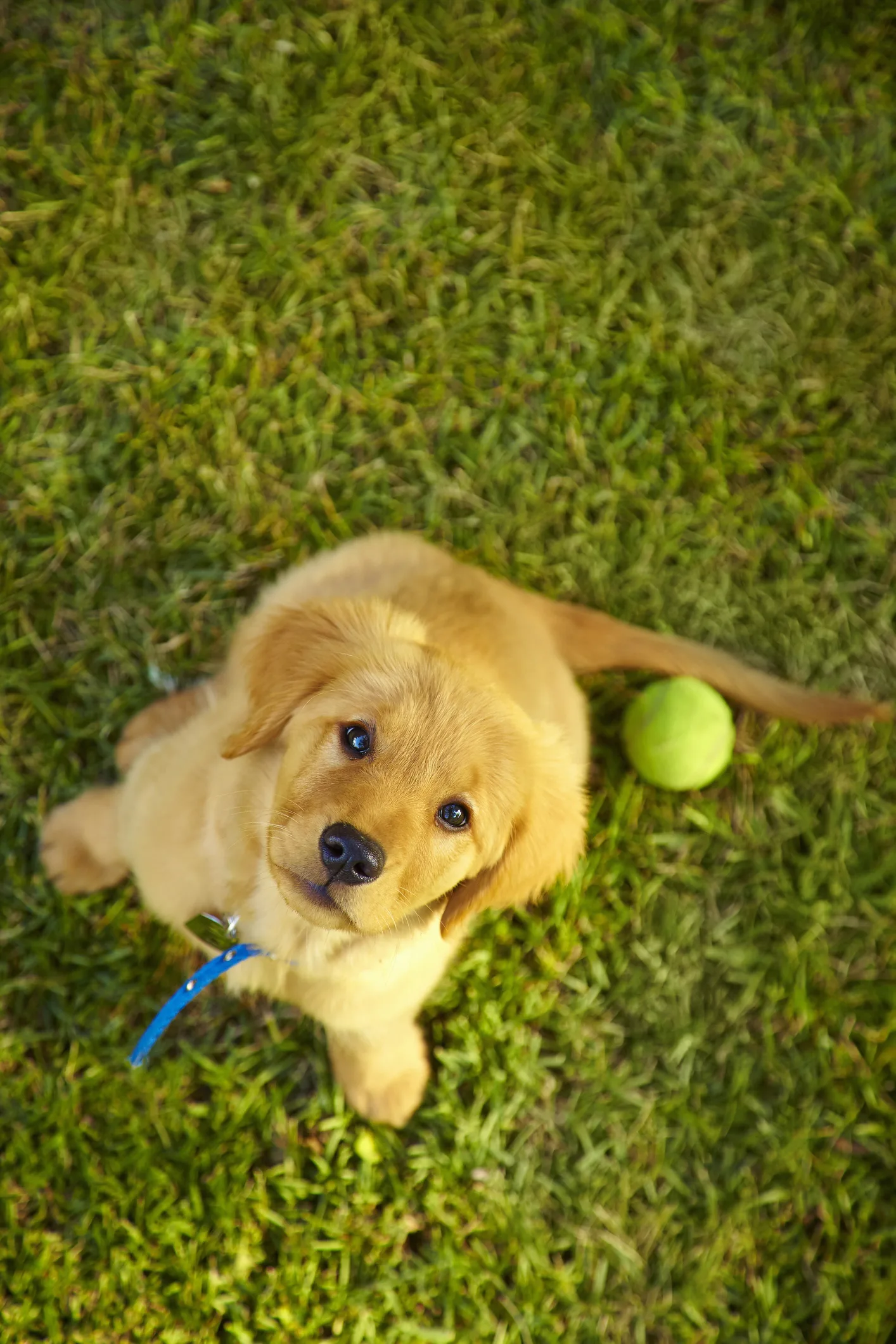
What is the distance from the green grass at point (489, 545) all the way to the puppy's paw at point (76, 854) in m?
0.07

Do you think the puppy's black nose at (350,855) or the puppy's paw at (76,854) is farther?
the puppy's paw at (76,854)

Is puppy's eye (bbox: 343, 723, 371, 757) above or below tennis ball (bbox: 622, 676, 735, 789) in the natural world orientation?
above

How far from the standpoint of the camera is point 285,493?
2814 mm

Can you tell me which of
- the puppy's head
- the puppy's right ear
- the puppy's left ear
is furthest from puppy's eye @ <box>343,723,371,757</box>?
the puppy's left ear

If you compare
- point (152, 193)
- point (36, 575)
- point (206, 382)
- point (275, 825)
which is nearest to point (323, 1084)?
point (275, 825)

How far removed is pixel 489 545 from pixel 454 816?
130cm

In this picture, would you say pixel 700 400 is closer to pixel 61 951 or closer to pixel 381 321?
pixel 381 321

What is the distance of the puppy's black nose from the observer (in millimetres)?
1535

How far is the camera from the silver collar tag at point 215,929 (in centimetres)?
192

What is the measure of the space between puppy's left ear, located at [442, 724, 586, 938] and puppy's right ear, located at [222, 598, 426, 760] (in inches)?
13.3

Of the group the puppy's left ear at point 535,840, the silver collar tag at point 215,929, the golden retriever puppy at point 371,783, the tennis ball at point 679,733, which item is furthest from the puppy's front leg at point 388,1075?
the tennis ball at point 679,733

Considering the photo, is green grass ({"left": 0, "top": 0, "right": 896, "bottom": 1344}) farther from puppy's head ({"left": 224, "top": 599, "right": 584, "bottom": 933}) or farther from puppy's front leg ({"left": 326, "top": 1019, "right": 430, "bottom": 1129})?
puppy's head ({"left": 224, "top": 599, "right": 584, "bottom": 933})

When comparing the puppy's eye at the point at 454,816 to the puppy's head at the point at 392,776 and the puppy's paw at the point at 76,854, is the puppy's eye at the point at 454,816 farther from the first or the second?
the puppy's paw at the point at 76,854

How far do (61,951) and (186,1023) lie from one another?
371 mm
